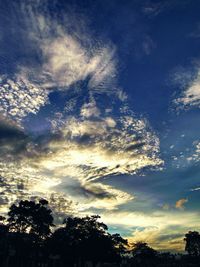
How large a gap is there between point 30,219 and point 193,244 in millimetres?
67247

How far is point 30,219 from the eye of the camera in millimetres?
62969

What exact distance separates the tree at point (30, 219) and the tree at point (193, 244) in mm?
62382

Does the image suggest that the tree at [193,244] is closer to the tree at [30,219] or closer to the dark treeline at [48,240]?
the dark treeline at [48,240]

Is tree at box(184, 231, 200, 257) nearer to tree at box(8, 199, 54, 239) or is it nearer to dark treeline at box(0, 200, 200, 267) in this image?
dark treeline at box(0, 200, 200, 267)

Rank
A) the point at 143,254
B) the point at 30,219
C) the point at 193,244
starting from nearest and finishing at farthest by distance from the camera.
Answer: the point at 30,219 → the point at 193,244 → the point at 143,254

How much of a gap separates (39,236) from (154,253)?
75507 millimetres

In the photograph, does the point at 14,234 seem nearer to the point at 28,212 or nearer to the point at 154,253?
the point at 28,212

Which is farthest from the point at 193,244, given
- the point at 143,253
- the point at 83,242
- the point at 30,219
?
the point at 30,219

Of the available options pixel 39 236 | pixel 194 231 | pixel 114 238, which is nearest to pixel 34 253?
pixel 39 236

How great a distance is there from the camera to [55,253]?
6400 cm

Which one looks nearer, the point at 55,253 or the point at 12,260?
the point at 12,260

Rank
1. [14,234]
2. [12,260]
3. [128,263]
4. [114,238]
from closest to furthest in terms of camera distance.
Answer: [12,260] → [14,234] → [114,238] → [128,263]

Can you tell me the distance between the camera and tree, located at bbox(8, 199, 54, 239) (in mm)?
62188

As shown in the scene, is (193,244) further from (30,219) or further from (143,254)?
(30,219)
